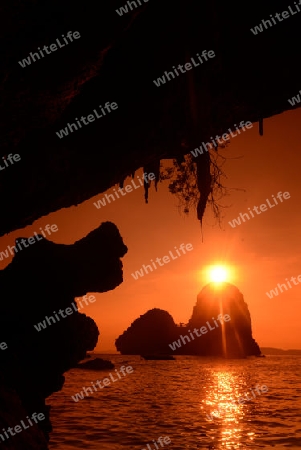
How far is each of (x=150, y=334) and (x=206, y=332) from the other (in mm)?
21526

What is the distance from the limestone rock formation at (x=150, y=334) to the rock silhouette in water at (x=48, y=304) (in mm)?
122470

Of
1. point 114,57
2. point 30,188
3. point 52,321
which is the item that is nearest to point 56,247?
point 52,321

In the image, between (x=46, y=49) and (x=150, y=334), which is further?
(x=150, y=334)

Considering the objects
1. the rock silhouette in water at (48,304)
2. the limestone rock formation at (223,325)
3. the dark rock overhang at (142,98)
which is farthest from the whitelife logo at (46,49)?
the limestone rock formation at (223,325)

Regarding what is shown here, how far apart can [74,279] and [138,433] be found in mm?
6457

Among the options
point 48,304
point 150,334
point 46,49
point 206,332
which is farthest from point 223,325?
point 46,49

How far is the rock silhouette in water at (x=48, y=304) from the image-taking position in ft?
29.8

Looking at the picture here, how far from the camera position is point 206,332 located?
132125 mm

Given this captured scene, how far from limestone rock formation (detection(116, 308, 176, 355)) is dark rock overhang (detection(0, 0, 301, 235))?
4962 inches

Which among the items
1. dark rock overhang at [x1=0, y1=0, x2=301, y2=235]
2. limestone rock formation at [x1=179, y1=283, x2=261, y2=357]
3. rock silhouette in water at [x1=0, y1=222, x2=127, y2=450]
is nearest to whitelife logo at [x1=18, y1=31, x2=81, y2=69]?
dark rock overhang at [x1=0, y1=0, x2=301, y2=235]

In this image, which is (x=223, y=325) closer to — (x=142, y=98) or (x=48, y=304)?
(x=48, y=304)

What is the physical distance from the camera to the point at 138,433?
12.4 metres

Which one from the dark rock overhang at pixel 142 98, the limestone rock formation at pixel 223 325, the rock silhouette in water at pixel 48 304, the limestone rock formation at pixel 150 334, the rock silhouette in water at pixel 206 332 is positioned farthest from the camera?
the limestone rock formation at pixel 223 325

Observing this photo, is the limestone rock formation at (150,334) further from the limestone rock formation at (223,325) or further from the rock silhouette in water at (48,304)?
the rock silhouette in water at (48,304)
